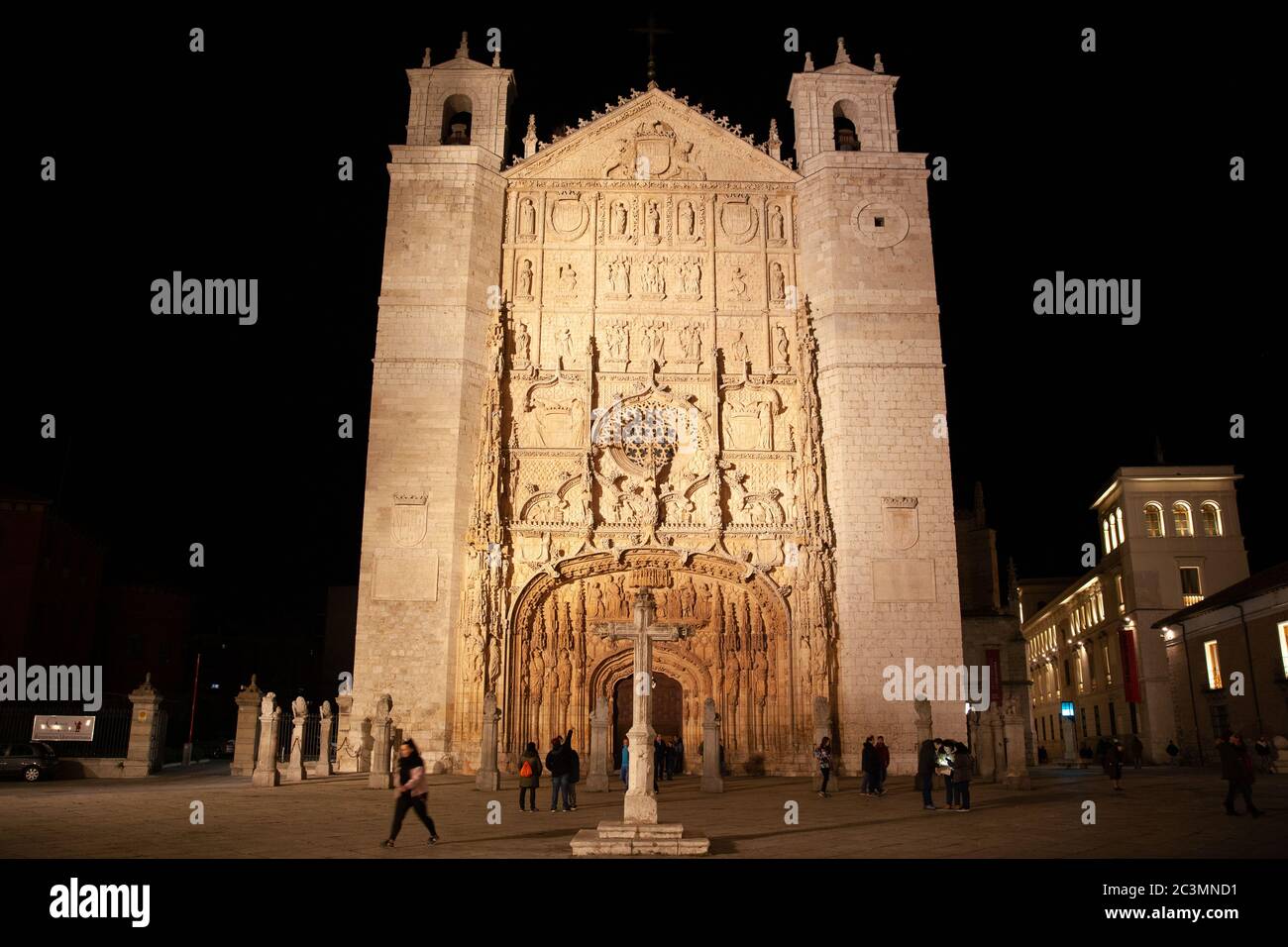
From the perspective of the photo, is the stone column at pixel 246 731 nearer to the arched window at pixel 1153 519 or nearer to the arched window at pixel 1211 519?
the arched window at pixel 1153 519

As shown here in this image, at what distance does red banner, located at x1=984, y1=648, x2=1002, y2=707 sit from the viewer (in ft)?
82.8

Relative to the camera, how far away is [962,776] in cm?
1298

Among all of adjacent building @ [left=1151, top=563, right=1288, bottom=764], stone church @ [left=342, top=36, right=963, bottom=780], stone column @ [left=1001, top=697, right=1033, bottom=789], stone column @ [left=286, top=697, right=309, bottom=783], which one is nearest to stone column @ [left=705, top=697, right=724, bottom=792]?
stone church @ [left=342, top=36, right=963, bottom=780]

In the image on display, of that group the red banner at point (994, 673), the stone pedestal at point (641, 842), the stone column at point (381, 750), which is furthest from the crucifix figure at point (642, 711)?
the red banner at point (994, 673)

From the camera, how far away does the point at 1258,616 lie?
84.9ft

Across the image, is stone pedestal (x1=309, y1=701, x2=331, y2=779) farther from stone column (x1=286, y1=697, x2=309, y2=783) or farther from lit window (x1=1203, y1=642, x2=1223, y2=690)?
lit window (x1=1203, y1=642, x2=1223, y2=690)

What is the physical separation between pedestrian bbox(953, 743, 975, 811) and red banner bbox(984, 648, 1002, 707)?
12839 millimetres

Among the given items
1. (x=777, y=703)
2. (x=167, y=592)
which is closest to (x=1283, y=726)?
(x=777, y=703)

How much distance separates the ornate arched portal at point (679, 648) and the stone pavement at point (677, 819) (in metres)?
3.00

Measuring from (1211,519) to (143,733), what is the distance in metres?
35.1

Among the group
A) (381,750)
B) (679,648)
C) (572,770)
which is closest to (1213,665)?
(679,648)

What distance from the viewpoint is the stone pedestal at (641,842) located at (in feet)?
27.3

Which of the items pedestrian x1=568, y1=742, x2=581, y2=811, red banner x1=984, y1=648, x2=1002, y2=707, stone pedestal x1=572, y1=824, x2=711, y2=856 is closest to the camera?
stone pedestal x1=572, y1=824, x2=711, y2=856
